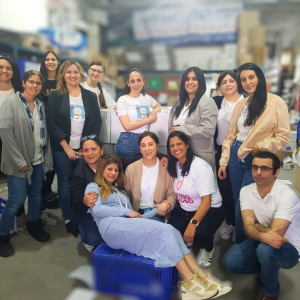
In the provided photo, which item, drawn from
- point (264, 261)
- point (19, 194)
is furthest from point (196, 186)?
point (19, 194)

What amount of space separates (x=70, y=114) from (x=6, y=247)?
0.99 meters

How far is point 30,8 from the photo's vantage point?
128cm

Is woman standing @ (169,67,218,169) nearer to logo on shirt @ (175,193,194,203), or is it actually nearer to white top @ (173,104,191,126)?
white top @ (173,104,191,126)

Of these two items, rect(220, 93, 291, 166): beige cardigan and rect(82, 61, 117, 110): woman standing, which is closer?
rect(220, 93, 291, 166): beige cardigan

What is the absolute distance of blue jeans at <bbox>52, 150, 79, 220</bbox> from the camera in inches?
78.0

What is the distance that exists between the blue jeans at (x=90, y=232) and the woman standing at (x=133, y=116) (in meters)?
0.49

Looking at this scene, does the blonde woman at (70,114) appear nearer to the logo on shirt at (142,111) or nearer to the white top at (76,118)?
the white top at (76,118)

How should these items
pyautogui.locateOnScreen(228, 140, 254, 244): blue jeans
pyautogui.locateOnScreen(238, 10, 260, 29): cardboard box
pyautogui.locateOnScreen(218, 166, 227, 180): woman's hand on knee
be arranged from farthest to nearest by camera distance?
pyautogui.locateOnScreen(218, 166, 227, 180): woman's hand on knee
pyautogui.locateOnScreen(228, 140, 254, 244): blue jeans
pyautogui.locateOnScreen(238, 10, 260, 29): cardboard box

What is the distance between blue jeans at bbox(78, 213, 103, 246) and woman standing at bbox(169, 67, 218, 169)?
2.60ft

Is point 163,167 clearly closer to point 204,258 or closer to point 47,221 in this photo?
point 204,258

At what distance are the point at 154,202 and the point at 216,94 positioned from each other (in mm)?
802

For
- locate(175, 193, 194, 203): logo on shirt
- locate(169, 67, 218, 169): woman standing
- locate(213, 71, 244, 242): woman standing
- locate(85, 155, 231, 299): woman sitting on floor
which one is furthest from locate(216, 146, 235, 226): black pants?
locate(85, 155, 231, 299): woman sitting on floor

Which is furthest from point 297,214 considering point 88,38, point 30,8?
point 30,8

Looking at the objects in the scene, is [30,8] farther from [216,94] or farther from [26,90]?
[216,94]
